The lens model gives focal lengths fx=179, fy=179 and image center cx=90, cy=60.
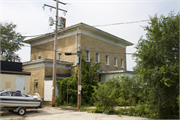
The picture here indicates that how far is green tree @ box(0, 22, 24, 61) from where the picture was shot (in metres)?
33.0

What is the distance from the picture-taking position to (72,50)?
87.0ft

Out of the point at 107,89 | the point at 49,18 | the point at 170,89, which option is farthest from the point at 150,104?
the point at 49,18

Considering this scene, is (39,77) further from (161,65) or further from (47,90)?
(161,65)

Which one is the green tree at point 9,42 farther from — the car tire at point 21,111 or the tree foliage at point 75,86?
the car tire at point 21,111

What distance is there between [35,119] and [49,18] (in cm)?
1235

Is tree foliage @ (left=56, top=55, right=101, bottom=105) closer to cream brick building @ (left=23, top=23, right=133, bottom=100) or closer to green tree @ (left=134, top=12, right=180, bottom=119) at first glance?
cream brick building @ (left=23, top=23, right=133, bottom=100)

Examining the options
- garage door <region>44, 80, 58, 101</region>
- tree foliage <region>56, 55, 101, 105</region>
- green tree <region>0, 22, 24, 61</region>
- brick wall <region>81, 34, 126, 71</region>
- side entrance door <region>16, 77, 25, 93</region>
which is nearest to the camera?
side entrance door <region>16, 77, 25, 93</region>

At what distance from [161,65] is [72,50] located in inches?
687

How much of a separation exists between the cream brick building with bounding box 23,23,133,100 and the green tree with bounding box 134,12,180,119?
11.9 meters

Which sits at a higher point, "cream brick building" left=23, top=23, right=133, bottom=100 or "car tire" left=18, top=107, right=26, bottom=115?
"cream brick building" left=23, top=23, right=133, bottom=100

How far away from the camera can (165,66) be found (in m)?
10.3

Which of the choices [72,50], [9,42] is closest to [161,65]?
[72,50]

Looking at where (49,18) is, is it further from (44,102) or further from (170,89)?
(170,89)

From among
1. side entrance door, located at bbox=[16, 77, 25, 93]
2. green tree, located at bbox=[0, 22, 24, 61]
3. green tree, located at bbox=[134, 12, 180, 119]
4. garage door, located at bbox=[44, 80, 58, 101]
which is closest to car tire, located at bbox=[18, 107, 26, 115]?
side entrance door, located at bbox=[16, 77, 25, 93]
